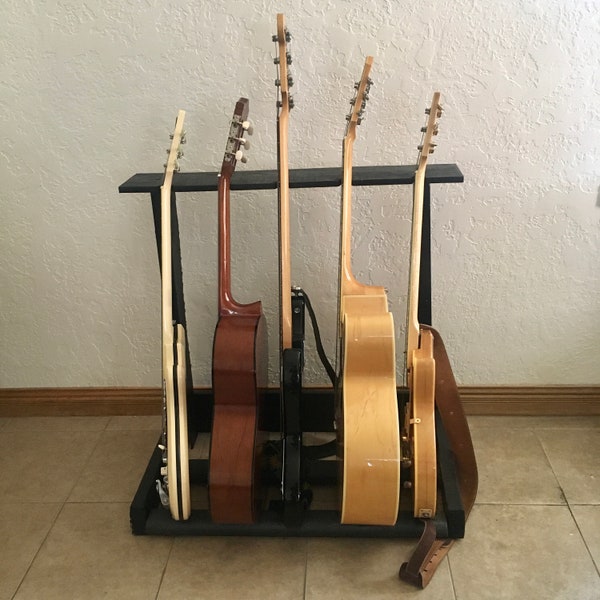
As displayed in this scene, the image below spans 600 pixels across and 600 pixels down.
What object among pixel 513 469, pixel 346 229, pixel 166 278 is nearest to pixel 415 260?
pixel 346 229

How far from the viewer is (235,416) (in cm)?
133

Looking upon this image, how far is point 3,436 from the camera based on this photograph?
5.97ft

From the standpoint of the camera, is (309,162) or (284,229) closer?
(284,229)

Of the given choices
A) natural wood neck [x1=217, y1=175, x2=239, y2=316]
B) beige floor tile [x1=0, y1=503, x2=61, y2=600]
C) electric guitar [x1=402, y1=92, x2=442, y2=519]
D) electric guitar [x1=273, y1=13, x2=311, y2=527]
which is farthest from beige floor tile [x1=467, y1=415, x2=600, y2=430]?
beige floor tile [x1=0, y1=503, x2=61, y2=600]

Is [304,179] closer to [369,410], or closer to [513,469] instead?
[369,410]

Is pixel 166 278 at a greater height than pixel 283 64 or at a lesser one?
lesser

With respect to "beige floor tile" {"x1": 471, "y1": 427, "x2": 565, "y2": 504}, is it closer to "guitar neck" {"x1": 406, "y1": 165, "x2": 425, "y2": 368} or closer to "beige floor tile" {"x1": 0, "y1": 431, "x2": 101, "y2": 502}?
"guitar neck" {"x1": 406, "y1": 165, "x2": 425, "y2": 368}

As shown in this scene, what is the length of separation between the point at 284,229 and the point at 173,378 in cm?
38

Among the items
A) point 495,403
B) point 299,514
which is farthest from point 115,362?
point 495,403

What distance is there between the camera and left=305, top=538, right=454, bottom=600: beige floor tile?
1288 millimetres

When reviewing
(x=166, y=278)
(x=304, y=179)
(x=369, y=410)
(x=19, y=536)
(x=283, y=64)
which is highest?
(x=283, y=64)

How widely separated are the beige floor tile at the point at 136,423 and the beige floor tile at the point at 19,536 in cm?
32

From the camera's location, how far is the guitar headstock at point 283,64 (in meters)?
1.25

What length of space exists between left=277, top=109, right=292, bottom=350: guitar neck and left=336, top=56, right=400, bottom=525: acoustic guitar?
4.7 inches
